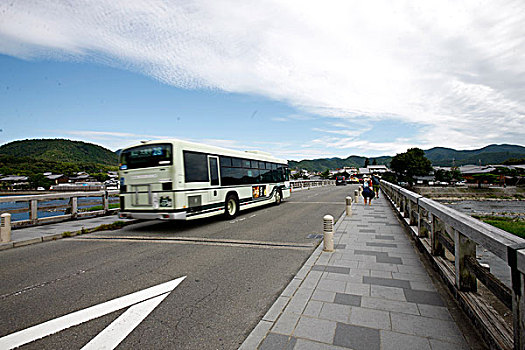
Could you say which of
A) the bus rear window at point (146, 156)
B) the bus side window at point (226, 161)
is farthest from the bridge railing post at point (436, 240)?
the bus side window at point (226, 161)

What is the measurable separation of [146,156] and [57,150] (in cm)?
7693

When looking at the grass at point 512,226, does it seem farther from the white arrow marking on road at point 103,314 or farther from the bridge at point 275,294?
the white arrow marking on road at point 103,314

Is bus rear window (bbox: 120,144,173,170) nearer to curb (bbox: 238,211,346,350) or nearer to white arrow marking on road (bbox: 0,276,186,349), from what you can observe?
white arrow marking on road (bbox: 0,276,186,349)

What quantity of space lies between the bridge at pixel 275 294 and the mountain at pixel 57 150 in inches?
2374

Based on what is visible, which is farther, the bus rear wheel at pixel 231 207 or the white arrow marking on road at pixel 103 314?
the bus rear wheel at pixel 231 207

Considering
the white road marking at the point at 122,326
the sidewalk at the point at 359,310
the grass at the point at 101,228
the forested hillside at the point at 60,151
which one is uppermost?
the forested hillside at the point at 60,151

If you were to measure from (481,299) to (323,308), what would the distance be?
185cm

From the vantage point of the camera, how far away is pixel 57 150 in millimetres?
69250

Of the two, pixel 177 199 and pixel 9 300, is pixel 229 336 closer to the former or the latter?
pixel 9 300

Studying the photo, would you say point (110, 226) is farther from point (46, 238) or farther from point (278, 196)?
point (278, 196)

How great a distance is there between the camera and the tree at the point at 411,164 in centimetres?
8319

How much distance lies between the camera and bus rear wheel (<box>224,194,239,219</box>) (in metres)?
12.0

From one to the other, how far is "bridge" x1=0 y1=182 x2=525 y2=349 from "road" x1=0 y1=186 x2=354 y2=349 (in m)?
0.02

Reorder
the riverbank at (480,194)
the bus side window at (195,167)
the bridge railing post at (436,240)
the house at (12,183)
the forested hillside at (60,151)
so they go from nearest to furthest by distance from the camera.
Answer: the bridge railing post at (436,240) < the bus side window at (195,167) < the house at (12,183) < the riverbank at (480,194) < the forested hillside at (60,151)
